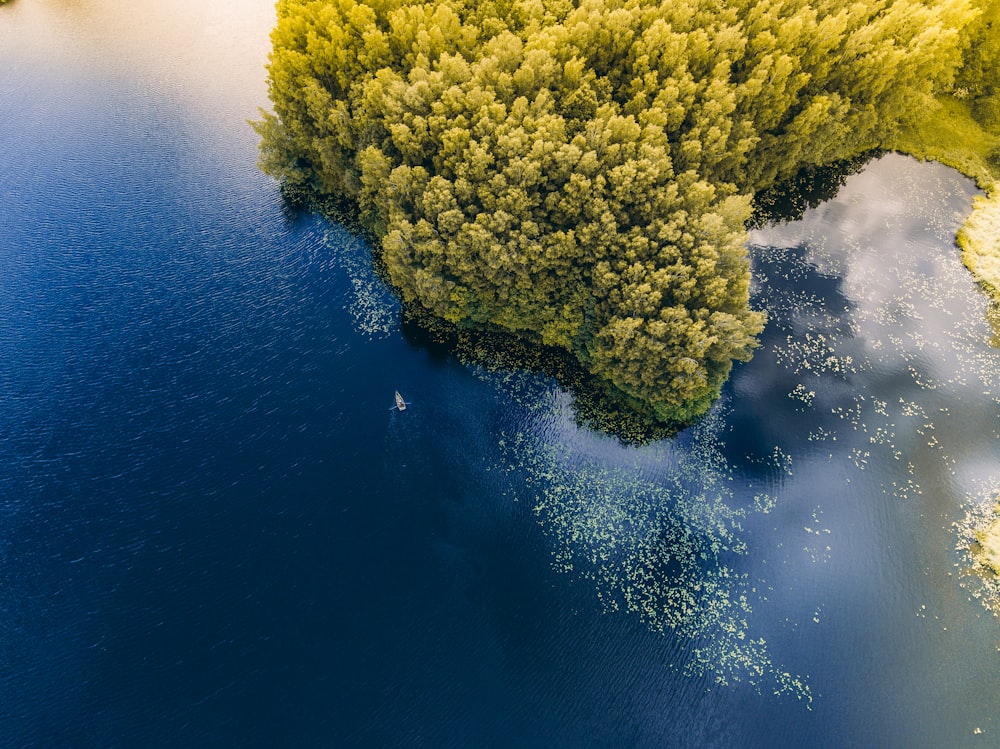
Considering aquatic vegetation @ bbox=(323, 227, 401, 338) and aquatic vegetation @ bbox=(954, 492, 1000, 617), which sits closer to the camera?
aquatic vegetation @ bbox=(954, 492, 1000, 617)

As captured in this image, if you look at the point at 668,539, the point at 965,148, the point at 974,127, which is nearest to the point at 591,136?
the point at 668,539

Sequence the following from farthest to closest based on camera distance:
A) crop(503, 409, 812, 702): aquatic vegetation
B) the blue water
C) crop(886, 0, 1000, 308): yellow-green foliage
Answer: crop(886, 0, 1000, 308): yellow-green foliage < crop(503, 409, 812, 702): aquatic vegetation < the blue water

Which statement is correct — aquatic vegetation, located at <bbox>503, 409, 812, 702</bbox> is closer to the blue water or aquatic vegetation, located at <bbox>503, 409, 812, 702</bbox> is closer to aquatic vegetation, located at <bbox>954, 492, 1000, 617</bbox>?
the blue water

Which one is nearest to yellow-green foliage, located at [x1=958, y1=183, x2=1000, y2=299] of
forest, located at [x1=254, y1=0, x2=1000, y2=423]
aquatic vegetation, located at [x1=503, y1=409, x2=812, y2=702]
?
forest, located at [x1=254, y1=0, x2=1000, y2=423]

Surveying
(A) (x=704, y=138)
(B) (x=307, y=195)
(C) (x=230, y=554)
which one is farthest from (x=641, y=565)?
(B) (x=307, y=195)

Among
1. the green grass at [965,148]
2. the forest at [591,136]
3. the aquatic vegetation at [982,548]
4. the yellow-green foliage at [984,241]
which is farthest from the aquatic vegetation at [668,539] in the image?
the green grass at [965,148]

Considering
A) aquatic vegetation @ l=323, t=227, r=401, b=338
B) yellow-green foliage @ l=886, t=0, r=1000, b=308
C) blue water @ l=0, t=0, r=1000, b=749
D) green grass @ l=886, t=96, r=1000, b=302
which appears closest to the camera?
blue water @ l=0, t=0, r=1000, b=749

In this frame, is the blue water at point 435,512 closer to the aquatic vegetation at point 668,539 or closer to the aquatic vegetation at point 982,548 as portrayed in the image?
the aquatic vegetation at point 668,539
